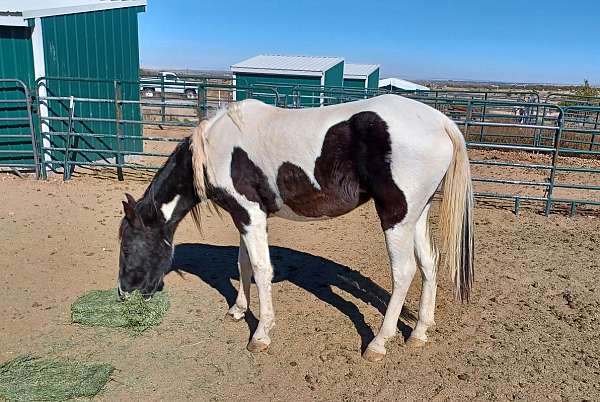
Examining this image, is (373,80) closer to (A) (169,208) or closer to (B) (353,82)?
(B) (353,82)

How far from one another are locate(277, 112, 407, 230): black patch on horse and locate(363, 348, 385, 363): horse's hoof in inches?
31.3

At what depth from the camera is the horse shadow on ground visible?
372 cm

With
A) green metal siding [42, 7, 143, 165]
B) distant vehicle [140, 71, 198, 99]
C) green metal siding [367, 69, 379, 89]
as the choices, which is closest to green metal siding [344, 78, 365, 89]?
green metal siding [367, 69, 379, 89]

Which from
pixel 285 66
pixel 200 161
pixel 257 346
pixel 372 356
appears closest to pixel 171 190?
pixel 200 161

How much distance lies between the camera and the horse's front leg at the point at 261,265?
10.1 ft

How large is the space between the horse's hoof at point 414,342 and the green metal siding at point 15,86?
20.9 ft

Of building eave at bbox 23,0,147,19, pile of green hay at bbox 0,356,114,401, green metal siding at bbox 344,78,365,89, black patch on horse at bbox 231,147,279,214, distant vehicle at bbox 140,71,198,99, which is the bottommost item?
pile of green hay at bbox 0,356,114,401

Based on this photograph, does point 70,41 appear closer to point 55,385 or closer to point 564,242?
point 55,385

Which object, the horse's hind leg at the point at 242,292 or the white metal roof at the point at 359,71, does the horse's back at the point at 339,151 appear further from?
the white metal roof at the point at 359,71

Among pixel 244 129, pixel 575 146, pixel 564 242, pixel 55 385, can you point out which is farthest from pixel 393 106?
pixel 575 146

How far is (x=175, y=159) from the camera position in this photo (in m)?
3.24

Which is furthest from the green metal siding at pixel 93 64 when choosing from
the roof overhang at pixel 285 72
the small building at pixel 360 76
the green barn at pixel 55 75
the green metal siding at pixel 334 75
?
the small building at pixel 360 76

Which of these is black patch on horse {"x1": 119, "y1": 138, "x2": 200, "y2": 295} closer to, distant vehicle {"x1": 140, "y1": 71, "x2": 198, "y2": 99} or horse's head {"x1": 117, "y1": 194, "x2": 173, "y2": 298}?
horse's head {"x1": 117, "y1": 194, "x2": 173, "y2": 298}

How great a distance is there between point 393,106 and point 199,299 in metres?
2.10
